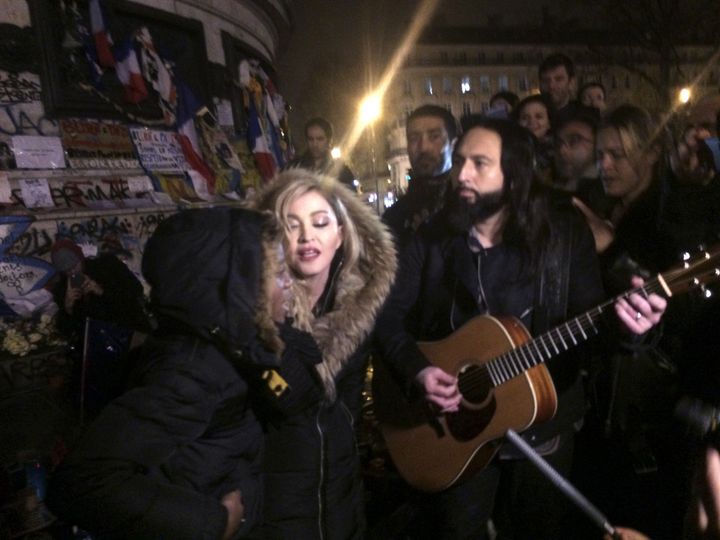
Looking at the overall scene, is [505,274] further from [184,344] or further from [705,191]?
[184,344]

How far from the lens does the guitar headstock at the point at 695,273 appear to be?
2010 millimetres

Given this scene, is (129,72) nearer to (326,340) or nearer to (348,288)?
(348,288)

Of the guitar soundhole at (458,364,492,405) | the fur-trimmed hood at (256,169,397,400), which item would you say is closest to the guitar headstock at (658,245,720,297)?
the guitar soundhole at (458,364,492,405)

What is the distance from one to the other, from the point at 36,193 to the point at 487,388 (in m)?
6.05

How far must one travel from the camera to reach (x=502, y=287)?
263 centimetres

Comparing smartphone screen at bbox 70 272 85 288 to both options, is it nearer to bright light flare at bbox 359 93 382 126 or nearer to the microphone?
the microphone

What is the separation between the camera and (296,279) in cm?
248

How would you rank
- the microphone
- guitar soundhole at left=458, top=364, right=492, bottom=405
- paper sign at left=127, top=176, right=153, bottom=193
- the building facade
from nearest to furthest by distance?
the microphone < guitar soundhole at left=458, top=364, right=492, bottom=405 < paper sign at left=127, top=176, right=153, bottom=193 < the building facade

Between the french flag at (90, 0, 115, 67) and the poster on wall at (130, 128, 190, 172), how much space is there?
1.01 m

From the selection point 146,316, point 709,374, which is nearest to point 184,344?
point 709,374

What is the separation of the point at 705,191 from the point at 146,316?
18.8 feet

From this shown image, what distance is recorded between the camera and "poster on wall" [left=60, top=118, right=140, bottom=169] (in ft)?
21.2

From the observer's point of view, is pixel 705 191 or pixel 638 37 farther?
pixel 638 37

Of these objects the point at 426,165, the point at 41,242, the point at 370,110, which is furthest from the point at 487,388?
the point at 370,110
